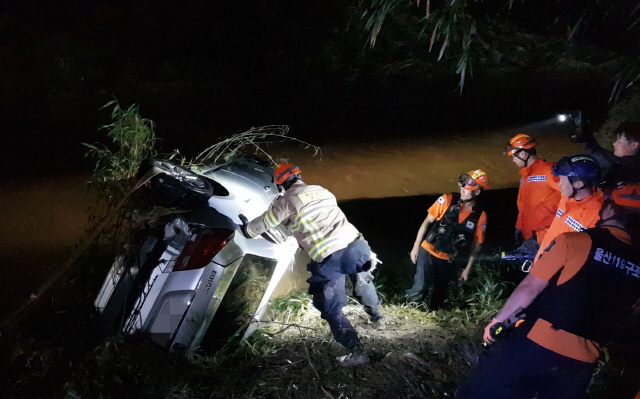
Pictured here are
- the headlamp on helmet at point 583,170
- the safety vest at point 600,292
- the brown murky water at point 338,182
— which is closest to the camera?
the safety vest at point 600,292

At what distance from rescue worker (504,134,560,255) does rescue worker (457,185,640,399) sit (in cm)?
162

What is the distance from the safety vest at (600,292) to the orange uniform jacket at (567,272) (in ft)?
0.08

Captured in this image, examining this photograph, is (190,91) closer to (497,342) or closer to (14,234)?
(14,234)

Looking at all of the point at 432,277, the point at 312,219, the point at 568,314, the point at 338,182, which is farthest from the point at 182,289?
the point at 338,182

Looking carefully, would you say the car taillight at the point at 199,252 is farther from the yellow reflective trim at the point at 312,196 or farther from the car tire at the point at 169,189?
the yellow reflective trim at the point at 312,196

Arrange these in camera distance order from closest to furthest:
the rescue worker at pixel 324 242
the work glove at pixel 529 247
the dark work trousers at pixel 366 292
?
the rescue worker at pixel 324 242 → the dark work trousers at pixel 366 292 → the work glove at pixel 529 247

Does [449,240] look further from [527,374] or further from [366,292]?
[527,374]

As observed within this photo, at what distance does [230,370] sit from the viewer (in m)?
3.38

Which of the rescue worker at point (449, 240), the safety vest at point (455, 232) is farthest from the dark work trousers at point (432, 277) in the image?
the safety vest at point (455, 232)

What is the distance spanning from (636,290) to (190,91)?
37.9ft

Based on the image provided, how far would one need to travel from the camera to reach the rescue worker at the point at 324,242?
3.63 meters

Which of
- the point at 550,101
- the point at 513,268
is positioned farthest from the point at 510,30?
the point at 513,268

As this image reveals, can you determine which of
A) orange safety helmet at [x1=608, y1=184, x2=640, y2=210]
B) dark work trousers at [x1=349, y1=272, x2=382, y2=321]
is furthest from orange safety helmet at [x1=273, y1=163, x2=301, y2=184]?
orange safety helmet at [x1=608, y1=184, x2=640, y2=210]

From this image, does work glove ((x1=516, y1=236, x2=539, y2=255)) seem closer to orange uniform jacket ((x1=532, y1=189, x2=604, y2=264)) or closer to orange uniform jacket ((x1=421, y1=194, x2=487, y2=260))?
orange uniform jacket ((x1=421, y1=194, x2=487, y2=260))
